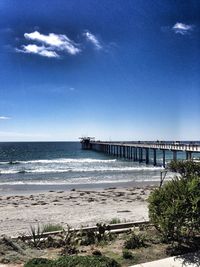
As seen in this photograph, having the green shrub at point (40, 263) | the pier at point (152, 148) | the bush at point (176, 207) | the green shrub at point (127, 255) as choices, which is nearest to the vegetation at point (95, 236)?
the green shrub at point (127, 255)

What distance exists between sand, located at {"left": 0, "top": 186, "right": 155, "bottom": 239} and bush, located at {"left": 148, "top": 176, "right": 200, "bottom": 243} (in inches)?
236

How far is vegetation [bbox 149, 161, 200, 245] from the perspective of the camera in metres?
7.51

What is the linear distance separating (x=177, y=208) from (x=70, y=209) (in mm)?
11567

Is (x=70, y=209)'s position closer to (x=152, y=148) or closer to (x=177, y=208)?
(x=177, y=208)

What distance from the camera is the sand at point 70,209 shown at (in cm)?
1477

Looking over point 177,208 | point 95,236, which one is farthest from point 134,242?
point 177,208

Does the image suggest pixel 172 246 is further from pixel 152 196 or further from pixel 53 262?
pixel 53 262

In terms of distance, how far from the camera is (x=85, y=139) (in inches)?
4363

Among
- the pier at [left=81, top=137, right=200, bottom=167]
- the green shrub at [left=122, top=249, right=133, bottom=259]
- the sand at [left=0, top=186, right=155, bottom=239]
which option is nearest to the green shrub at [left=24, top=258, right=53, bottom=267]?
the green shrub at [left=122, top=249, right=133, bottom=259]

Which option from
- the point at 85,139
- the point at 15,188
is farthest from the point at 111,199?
the point at 85,139

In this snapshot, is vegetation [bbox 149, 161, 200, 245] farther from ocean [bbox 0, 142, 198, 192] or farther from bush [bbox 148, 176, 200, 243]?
ocean [bbox 0, 142, 198, 192]

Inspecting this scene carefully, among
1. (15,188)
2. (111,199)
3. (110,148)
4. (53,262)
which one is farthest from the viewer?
(110,148)

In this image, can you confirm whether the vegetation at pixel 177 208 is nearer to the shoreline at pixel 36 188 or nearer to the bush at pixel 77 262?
the bush at pixel 77 262

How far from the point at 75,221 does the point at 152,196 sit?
7.40 metres
